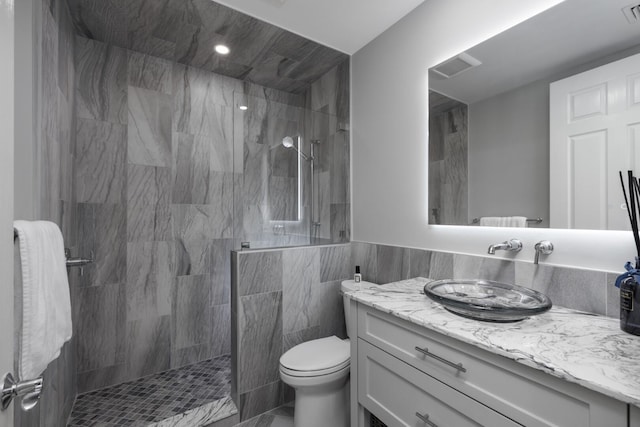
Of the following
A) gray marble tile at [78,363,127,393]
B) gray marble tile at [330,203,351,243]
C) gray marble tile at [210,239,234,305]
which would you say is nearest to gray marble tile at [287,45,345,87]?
gray marble tile at [330,203,351,243]

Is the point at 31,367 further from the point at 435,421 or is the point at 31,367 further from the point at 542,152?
the point at 542,152

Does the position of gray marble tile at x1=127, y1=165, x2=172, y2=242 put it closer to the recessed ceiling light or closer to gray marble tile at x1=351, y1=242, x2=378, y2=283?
the recessed ceiling light

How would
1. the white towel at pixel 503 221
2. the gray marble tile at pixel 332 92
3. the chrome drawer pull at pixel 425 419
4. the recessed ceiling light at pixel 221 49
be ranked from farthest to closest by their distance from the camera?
the gray marble tile at pixel 332 92, the recessed ceiling light at pixel 221 49, the white towel at pixel 503 221, the chrome drawer pull at pixel 425 419

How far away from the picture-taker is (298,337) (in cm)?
199

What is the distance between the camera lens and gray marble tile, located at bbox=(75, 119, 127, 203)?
2.03m

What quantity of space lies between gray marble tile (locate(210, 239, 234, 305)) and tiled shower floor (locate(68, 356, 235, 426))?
558 mm

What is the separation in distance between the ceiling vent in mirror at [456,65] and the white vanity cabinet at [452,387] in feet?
4.60

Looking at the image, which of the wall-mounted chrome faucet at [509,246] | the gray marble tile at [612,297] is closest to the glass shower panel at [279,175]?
the wall-mounted chrome faucet at [509,246]

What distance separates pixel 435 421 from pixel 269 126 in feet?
6.11


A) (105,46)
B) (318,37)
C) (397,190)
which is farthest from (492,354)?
(105,46)

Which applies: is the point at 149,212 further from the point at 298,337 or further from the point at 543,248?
the point at 543,248

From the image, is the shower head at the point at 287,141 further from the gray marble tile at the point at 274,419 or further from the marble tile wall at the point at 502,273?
the gray marble tile at the point at 274,419

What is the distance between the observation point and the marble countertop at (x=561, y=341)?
68cm

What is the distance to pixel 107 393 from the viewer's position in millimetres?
2020
